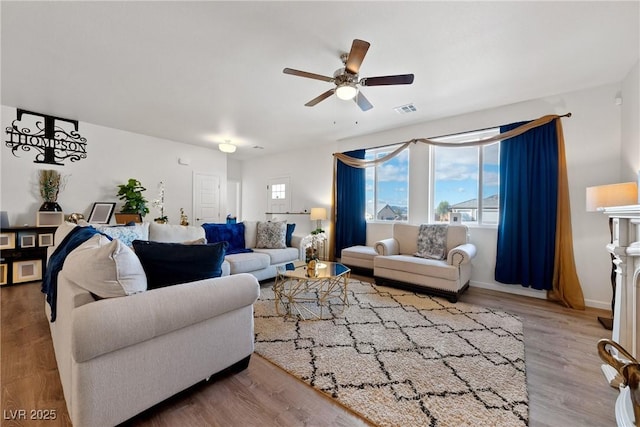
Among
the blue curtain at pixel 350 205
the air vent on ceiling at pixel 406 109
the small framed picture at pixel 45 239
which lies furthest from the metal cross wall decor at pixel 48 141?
the air vent on ceiling at pixel 406 109

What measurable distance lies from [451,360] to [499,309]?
1487 mm

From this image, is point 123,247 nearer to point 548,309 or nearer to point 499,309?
point 499,309

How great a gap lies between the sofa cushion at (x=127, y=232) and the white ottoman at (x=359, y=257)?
302 centimetres

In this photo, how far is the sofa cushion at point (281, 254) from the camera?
378cm

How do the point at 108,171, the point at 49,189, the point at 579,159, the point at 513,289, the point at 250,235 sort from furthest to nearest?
the point at 108,171
the point at 250,235
the point at 49,189
the point at 513,289
the point at 579,159

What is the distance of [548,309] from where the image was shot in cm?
290

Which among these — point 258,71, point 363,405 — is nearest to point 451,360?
point 363,405

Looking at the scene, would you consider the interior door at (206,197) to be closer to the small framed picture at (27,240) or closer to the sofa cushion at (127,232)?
the small framed picture at (27,240)

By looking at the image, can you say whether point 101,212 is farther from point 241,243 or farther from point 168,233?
point 241,243

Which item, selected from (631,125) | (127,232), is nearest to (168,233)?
(127,232)

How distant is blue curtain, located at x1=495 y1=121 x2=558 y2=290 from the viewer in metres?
3.18

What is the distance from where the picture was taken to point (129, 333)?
3.86 feet

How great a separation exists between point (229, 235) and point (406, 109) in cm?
338

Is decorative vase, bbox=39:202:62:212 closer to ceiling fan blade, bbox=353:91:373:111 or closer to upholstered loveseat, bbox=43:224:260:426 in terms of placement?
upholstered loveseat, bbox=43:224:260:426
